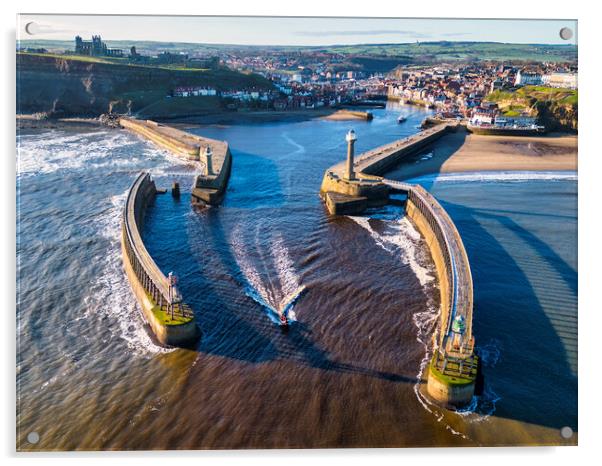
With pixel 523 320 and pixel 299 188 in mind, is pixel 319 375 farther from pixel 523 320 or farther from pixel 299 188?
pixel 299 188

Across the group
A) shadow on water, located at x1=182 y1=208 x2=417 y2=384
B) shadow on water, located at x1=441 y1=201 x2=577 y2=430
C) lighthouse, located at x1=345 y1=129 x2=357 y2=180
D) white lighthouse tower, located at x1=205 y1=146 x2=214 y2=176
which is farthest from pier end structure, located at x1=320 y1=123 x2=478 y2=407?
white lighthouse tower, located at x1=205 y1=146 x2=214 y2=176

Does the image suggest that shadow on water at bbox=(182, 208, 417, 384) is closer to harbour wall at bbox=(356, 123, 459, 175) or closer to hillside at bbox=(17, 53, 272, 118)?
harbour wall at bbox=(356, 123, 459, 175)

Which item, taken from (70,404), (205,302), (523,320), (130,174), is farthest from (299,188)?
(70,404)

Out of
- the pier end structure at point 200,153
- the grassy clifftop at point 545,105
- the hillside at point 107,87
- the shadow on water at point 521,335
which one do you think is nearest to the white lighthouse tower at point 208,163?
the pier end structure at point 200,153

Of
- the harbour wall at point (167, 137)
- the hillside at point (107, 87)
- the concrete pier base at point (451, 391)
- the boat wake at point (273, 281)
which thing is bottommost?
the concrete pier base at point (451, 391)

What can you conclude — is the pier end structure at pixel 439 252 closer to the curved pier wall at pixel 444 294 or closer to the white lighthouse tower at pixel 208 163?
the curved pier wall at pixel 444 294

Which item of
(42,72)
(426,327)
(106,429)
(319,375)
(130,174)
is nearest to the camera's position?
(106,429)
